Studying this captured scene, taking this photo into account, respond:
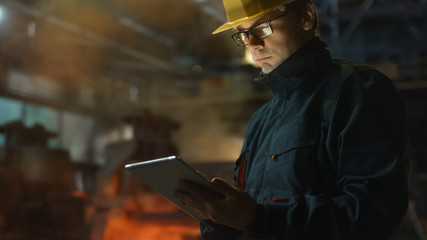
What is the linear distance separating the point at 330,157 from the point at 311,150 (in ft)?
0.21

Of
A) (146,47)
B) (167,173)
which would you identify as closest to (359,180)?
(167,173)

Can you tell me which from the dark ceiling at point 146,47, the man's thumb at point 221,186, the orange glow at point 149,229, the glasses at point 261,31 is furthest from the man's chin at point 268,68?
the dark ceiling at point 146,47

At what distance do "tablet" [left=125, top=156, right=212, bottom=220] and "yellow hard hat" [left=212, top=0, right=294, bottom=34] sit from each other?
2.09 ft

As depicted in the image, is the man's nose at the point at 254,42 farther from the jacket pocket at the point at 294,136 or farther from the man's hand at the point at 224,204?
the man's hand at the point at 224,204

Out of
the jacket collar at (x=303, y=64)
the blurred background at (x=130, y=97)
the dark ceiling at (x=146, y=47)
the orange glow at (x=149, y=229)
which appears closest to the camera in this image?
the jacket collar at (x=303, y=64)

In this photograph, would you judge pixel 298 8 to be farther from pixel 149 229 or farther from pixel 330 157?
pixel 149 229

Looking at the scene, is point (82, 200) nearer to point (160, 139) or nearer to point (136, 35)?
point (160, 139)

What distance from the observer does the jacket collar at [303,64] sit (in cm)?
134

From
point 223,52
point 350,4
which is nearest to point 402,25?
point 350,4

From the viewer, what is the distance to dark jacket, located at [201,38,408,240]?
3.37ft

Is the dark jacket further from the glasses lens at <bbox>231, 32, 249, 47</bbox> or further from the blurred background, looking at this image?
the blurred background

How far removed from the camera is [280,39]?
1.40 meters

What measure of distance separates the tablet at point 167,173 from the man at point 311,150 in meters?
0.03

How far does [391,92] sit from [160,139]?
604cm
